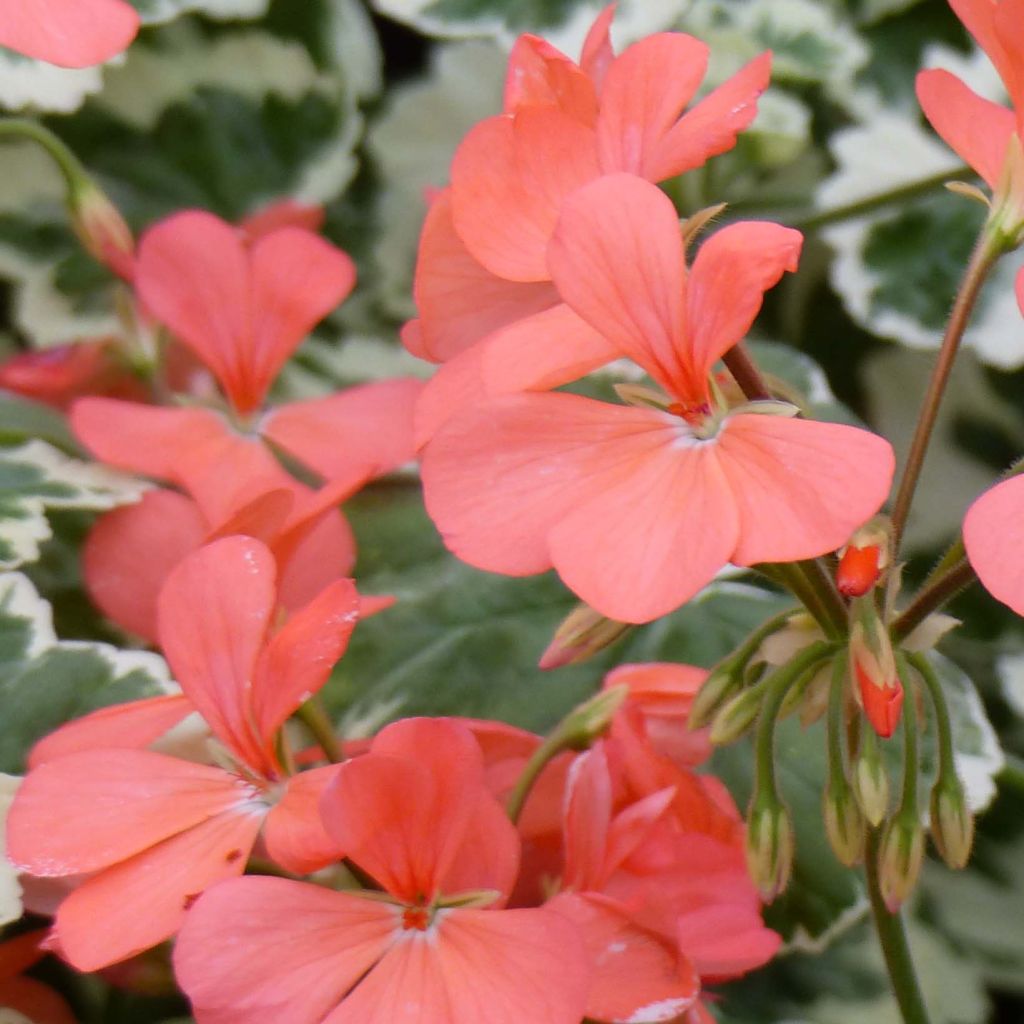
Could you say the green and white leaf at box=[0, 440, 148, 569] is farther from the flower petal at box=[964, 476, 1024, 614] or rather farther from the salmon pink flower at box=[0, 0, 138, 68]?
the flower petal at box=[964, 476, 1024, 614]

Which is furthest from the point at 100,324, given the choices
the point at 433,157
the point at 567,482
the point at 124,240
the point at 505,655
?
the point at 567,482

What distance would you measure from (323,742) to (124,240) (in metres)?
0.37

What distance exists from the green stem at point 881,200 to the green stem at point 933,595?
0.51 m

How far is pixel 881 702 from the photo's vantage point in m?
0.40

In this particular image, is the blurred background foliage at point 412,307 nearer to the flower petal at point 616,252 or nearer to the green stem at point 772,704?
the green stem at point 772,704

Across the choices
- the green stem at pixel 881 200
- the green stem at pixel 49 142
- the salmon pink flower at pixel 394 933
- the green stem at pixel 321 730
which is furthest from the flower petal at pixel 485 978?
the green stem at pixel 881 200

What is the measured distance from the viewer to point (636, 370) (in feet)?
2.68

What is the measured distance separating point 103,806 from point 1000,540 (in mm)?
289

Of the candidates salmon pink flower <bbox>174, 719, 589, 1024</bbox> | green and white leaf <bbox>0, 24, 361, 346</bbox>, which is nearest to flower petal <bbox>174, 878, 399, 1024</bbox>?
salmon pink flower <bbox>174, 719, 589, 1024</bbox>

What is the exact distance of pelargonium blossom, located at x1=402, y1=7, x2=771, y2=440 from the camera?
0.42m

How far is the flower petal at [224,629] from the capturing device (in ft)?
1.54

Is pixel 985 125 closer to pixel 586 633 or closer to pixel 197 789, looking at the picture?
pixel 586 633

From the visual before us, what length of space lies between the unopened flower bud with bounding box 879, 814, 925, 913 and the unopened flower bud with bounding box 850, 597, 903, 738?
0.04 m

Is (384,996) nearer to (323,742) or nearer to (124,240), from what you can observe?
(323,742)
